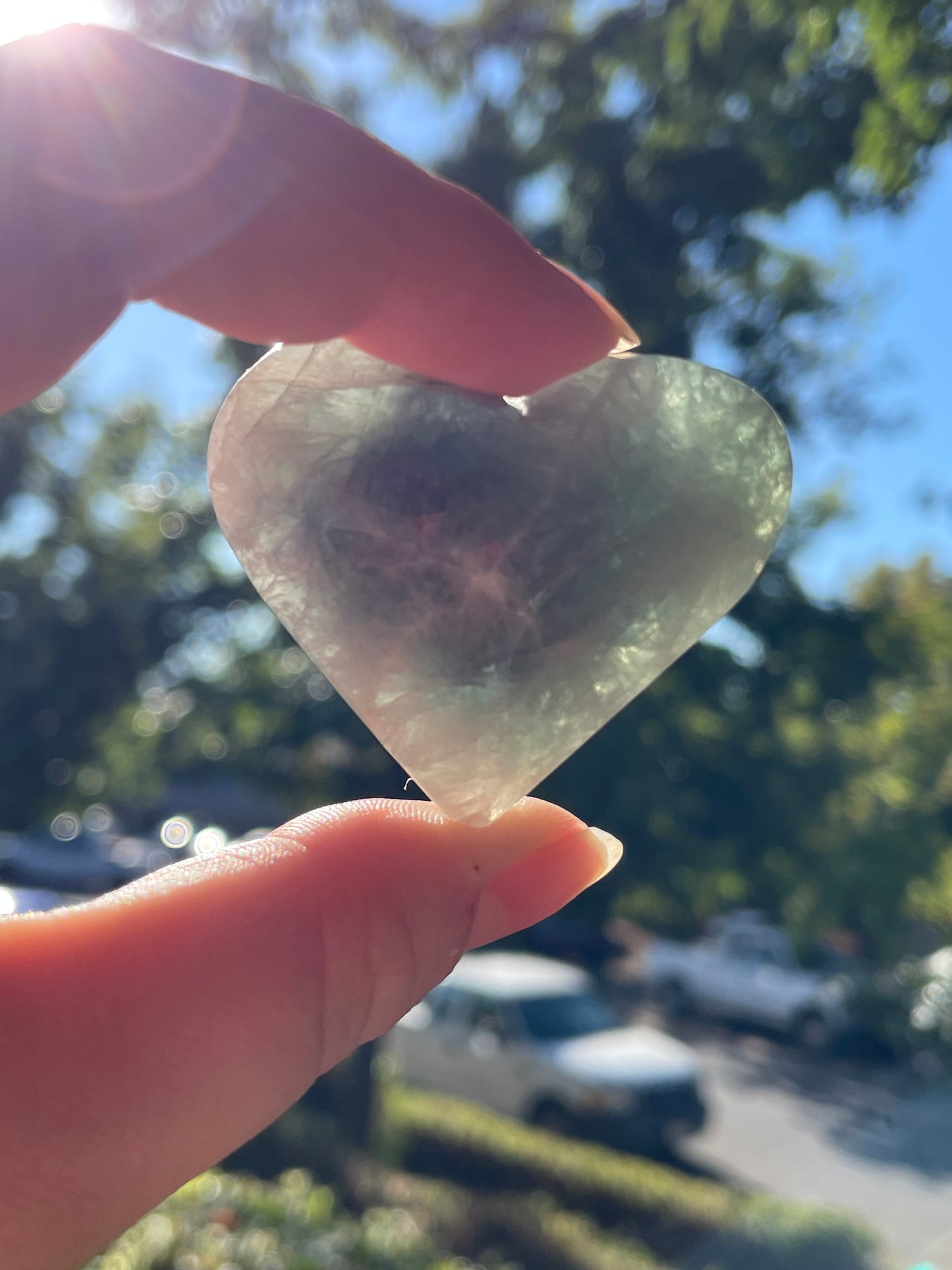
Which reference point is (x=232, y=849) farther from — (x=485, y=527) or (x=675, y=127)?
(x=675, y=127)

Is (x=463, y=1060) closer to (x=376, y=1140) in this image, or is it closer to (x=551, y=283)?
(x=376, y=1140)

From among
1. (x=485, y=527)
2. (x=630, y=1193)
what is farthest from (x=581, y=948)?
(x=485, y=527)

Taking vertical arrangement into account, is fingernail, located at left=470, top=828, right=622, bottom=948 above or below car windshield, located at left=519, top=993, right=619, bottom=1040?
below

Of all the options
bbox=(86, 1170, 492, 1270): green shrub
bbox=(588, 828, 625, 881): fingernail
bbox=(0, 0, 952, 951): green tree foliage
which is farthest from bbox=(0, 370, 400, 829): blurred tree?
bbox=(588, 828, 625, 881): fingernail

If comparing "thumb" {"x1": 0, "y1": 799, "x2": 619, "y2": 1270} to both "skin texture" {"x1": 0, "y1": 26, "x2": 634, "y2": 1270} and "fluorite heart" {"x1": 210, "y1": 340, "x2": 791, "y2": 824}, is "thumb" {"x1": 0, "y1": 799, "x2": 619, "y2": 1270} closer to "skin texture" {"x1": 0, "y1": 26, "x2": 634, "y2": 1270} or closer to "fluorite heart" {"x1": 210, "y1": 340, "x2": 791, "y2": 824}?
"skin texture" {"x1": 0, "y1": 26, "x2": 634, "y2": 1270}

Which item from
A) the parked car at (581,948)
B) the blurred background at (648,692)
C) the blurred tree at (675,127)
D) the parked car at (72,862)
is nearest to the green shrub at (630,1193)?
the blurred background at (648,692)

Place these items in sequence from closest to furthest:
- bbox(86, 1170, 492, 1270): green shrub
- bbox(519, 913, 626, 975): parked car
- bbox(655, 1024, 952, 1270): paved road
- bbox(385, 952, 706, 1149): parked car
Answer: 1. bbox(86, 1170, 492, 1270): green shrub
2. bbox(655, 1024, 952, 1270): paved road
3. bbox(385, 952, 706, 1149): parked car
4. bbox(519, 913, 626, 975): parked car
